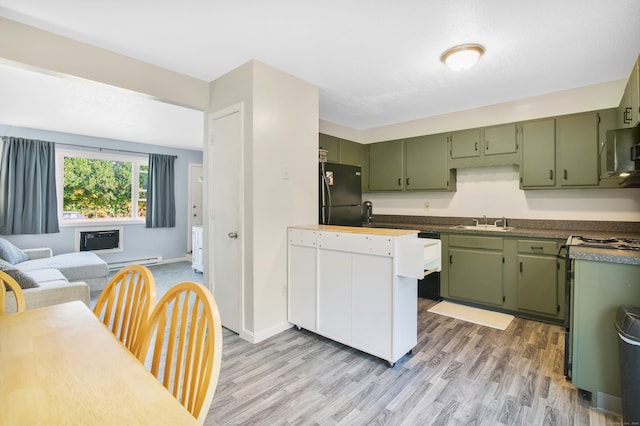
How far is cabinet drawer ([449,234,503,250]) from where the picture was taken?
3.28 meters

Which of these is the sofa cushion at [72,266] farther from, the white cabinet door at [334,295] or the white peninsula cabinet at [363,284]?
the white cabinet door at [334,295]

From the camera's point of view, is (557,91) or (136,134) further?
(136,134)

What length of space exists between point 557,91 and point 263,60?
3.05 metres

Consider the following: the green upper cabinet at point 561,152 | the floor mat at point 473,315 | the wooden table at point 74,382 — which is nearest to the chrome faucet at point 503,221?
the green upper cabinet at point 561,152

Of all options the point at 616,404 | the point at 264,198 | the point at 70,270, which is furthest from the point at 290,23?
the point at 70,270

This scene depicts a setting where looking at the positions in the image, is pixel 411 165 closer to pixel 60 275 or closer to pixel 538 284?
pixel 538 284

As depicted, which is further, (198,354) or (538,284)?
(538,284)

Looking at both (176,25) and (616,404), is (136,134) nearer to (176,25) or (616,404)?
(176,25)

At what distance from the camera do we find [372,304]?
7.54 feet

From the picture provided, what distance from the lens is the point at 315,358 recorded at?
7.76ft

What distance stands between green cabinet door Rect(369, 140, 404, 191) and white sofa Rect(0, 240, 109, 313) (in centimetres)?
365

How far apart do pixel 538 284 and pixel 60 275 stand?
16.6ft

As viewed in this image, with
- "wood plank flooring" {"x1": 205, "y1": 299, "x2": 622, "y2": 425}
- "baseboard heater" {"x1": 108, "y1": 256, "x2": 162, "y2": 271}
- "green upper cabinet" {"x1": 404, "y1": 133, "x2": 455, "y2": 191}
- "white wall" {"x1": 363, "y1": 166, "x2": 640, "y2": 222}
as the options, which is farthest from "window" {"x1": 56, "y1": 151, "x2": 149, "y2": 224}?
"green upper cabinet" {"x1": 404, "y1": 133, "x2": 455, "y2": 191}

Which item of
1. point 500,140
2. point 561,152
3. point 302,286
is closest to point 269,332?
point 302,286
